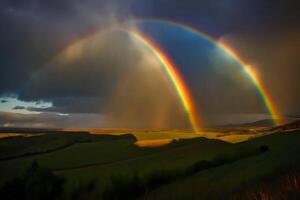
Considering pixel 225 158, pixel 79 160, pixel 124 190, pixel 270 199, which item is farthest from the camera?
pixel 79 160

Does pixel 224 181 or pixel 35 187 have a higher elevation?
pixel 224 181

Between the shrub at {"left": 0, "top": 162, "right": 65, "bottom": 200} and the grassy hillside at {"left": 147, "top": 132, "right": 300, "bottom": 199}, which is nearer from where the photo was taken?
the grassy hillside at {"left": 147, "top": 132, "right": 300, "bottom": 199}

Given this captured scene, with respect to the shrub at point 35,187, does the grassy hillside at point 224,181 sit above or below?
above

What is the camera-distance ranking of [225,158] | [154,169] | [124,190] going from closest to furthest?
1. [124,190]
2. [154,169]
3. [225,158]

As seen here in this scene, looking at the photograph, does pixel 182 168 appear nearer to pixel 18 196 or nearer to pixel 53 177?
pixel 53 177

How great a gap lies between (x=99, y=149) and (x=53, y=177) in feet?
161

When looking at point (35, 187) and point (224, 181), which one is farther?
point (35, 187)

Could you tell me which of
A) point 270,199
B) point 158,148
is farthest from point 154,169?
point 158,148

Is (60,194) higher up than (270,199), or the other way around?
(270,199)

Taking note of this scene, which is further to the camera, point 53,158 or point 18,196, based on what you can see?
point 53,158

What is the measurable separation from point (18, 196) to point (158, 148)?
5029 cm

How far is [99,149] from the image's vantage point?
254 ft

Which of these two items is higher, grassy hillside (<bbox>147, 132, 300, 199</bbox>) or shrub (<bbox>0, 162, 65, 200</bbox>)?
grassy hillside (<bbox>147, 132, 300, 199</bbox>)

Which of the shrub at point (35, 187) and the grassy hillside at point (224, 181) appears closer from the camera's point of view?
the grassy hillside at point (224, 181)
